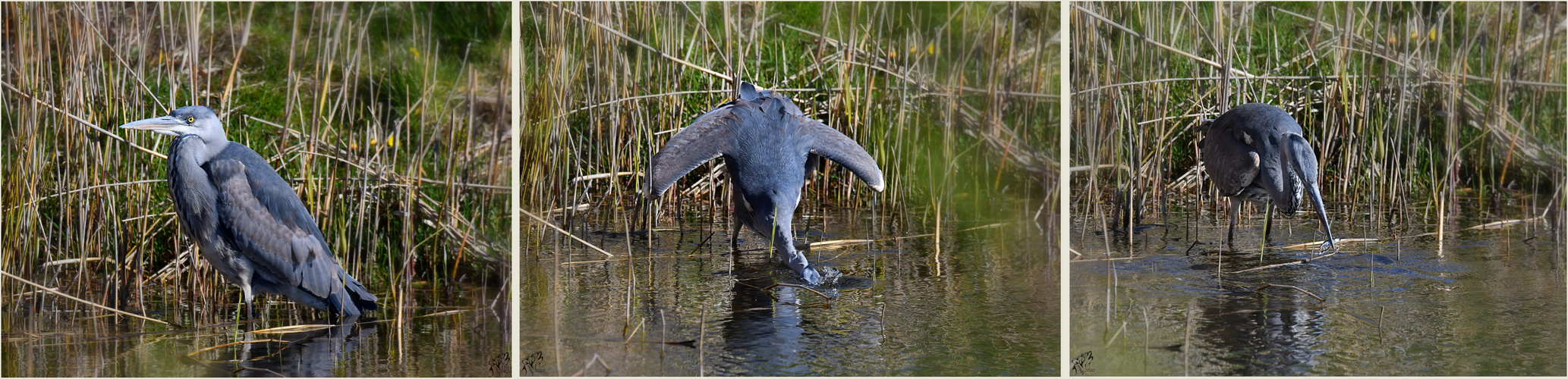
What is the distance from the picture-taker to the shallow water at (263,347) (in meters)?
3.65

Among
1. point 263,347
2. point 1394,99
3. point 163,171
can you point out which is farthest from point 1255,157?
point 163,171

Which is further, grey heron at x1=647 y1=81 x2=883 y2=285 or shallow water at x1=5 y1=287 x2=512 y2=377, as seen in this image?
grey heron at x1=647 y1=81 x2=883 y2=285

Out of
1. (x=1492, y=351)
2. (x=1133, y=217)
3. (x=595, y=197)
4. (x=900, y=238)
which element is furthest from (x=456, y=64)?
(x=1492, y=351)

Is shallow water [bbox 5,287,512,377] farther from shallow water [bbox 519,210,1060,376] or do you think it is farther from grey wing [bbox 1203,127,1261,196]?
grey wing [bbox 1203,127,1261,196]

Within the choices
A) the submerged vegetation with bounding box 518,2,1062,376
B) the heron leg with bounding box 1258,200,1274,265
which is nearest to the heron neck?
the submerged vegetation with bounding box 518,2,1062,376

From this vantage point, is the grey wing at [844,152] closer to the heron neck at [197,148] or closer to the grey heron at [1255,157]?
the grey heron at [1255,157]

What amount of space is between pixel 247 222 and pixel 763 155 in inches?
79.3

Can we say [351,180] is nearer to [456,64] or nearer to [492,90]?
[492,90]

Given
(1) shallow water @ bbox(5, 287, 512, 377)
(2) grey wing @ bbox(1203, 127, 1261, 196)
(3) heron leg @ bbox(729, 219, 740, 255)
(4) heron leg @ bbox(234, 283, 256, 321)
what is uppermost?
(2) grey wing @ bbox(1203, 127, 1261, 196)

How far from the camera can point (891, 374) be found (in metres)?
3.15

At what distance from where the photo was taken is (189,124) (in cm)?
432

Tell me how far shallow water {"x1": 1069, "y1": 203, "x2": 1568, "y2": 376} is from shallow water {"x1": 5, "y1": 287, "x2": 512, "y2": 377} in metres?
2.01

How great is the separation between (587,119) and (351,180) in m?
0.97

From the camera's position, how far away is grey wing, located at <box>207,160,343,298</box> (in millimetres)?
4418
